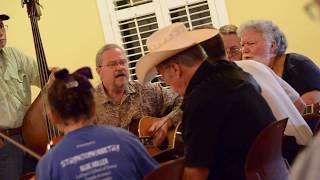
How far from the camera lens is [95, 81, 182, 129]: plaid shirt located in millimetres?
2908

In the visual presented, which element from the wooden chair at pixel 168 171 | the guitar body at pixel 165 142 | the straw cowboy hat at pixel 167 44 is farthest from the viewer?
the guitar body at pixel 165 142

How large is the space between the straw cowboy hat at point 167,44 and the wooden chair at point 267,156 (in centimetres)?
41

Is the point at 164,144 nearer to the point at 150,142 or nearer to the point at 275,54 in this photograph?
the point at 150,142

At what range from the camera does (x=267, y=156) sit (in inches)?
66.8

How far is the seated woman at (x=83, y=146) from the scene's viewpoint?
1626mm

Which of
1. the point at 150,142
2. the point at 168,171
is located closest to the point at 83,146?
the point at 168,171

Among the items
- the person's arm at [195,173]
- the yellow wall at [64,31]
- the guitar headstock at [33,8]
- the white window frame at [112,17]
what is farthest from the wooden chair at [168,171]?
the white window frame at [112,17]

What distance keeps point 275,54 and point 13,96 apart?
1520mm

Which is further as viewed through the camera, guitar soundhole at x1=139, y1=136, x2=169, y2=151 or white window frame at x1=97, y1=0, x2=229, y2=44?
white window frame at x1=97, y1=0, x2=229, y2=44

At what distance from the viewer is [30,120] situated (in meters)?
2.87

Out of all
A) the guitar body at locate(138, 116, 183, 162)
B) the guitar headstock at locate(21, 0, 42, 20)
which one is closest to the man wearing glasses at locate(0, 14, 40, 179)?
the guitar headstock at locate(21, 0, 42, 20)

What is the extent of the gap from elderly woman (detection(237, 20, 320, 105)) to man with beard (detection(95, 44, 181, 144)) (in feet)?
1.65

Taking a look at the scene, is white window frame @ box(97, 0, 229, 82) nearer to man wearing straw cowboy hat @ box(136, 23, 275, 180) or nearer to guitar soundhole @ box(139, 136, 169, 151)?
guitar soundhole @ box(139, 136, 169, 151)

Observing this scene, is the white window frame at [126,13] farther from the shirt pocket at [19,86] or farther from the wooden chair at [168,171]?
A: the wooden chair at [168,171]
